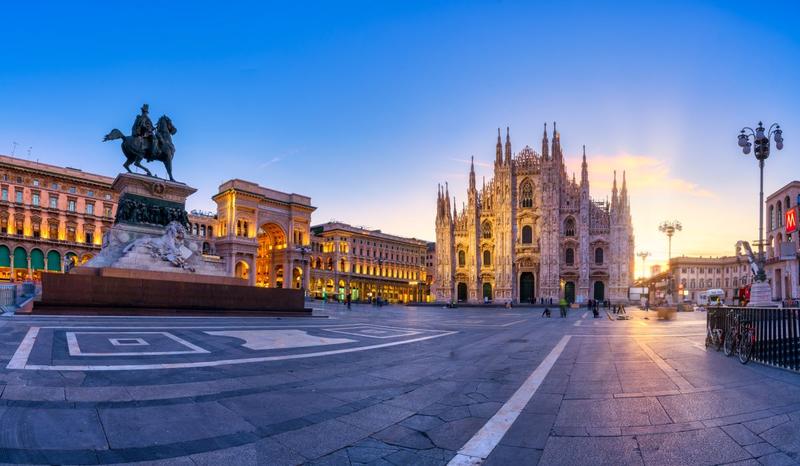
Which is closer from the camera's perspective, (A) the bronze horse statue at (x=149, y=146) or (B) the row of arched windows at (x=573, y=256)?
(A) the bronze horse statue at (x=149, y=146)

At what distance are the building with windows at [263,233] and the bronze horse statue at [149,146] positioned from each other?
46439 mm

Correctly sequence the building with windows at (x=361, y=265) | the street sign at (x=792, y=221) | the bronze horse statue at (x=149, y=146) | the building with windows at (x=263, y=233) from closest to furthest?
the street sign at (x=792, y=221), the bronze horse statue at (x=149, y=146), the building with windows at (x=263, y=233), the building with windows at (x=361, y=265)

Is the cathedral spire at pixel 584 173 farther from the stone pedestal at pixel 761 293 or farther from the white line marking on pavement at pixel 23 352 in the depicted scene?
the white line marking on pavement at pixel 23 352

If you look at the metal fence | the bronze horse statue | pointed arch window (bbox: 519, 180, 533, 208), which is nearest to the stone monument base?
Answer: the bronze horse statue

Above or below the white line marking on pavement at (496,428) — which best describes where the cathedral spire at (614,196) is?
above

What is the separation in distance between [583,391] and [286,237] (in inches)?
3101

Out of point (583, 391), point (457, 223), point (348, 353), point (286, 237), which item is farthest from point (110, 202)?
point (583, 391)

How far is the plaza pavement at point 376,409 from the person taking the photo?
354 cm

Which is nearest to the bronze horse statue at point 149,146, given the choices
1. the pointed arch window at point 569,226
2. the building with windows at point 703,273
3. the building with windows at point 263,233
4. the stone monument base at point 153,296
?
the stone monument base at point 153,296

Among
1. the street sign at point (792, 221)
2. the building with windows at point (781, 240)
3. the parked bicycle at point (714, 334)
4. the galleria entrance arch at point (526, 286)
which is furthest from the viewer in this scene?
the galleria entrance arch at point (526, 286)

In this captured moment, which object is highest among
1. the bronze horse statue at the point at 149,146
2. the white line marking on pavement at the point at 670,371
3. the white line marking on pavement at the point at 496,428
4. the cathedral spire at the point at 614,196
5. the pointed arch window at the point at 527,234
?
the cathedral spire at the point at 614,196

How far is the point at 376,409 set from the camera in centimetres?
492

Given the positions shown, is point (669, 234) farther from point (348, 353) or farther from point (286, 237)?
point (348, 353)

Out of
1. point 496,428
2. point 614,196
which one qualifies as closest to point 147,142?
point 496,428
